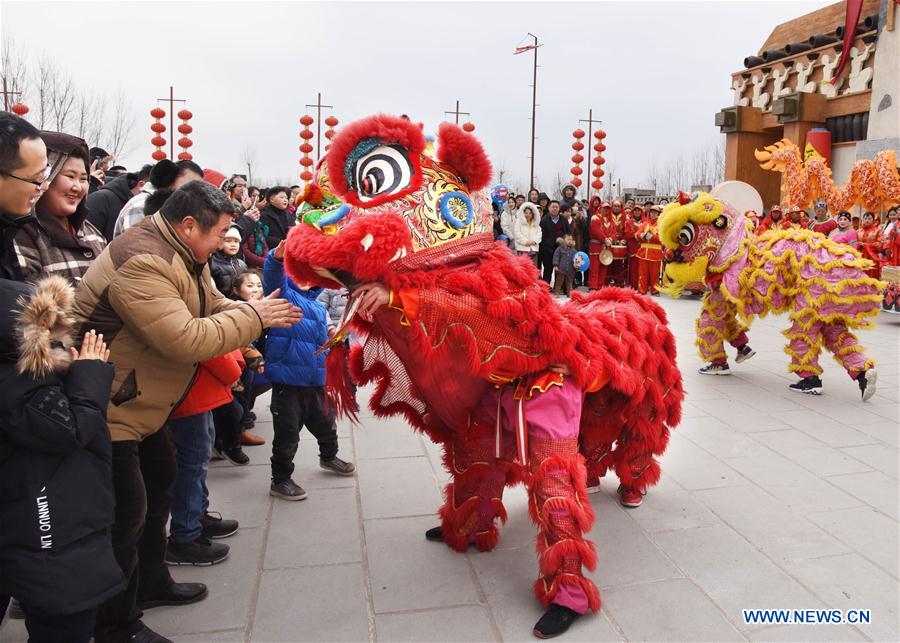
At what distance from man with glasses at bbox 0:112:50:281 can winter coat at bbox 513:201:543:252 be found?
9.07 meters

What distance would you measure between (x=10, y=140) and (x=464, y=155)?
1.33 metres

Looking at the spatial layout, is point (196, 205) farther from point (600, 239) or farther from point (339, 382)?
point (600, 239)

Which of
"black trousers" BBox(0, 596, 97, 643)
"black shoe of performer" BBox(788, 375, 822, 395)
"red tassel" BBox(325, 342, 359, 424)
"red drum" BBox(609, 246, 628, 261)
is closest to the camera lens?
"black trousers" BBox(0, 596, 97, 643)

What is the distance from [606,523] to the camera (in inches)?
124

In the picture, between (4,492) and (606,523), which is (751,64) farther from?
(4,492)

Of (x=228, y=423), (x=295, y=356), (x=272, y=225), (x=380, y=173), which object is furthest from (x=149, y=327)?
(x=272, y=225)

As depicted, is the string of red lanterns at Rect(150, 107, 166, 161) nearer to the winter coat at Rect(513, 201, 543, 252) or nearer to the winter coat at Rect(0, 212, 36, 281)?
the winter coat at Rect(513, 201, 543, 252)

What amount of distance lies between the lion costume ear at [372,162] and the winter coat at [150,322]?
559 millimetres

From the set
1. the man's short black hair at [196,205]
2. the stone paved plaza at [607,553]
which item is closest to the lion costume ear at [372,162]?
the man's short black hair at [196,205]

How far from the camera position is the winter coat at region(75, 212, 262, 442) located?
2051 mm

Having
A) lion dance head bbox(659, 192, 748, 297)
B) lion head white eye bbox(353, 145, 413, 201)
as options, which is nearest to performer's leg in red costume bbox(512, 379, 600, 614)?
lion head white eye bbox(353, 145, 413, 201)

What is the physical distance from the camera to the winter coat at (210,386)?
2.57 meters

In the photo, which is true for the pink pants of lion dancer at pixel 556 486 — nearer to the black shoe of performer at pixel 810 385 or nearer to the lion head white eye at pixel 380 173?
the lion head white eye at pixel 380 173

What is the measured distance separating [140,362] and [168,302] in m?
0.25
